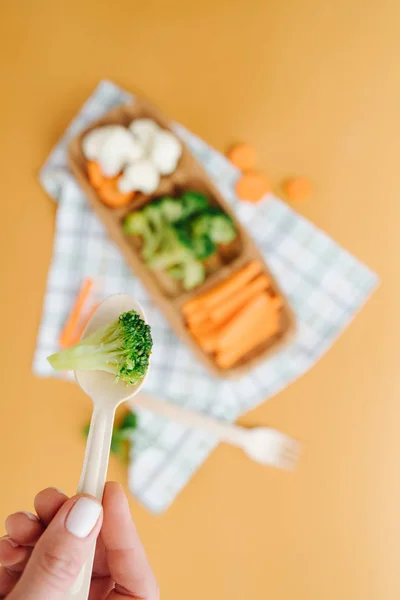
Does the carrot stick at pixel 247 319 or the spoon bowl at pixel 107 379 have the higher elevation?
the carrot stick at pixel 247 319

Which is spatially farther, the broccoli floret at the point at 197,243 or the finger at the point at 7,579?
the broccoli floret at the point at 197,243

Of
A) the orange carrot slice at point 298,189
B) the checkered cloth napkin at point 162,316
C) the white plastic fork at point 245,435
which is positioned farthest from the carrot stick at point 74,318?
the orange carrot slice at point 298,189

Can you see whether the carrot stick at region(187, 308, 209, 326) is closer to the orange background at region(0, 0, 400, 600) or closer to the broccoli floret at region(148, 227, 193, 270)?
the broccoli floret at region(148, 227, 193, 270)

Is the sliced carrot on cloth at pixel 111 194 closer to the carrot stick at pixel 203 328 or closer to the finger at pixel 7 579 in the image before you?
the carrot stick at pixel 203 328

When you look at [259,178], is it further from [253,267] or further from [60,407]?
[60,407]

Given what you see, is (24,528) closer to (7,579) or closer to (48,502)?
(48,502)

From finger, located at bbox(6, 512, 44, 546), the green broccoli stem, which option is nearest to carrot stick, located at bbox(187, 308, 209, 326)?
the green broccoli stem

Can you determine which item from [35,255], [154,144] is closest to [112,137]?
[154,144]
